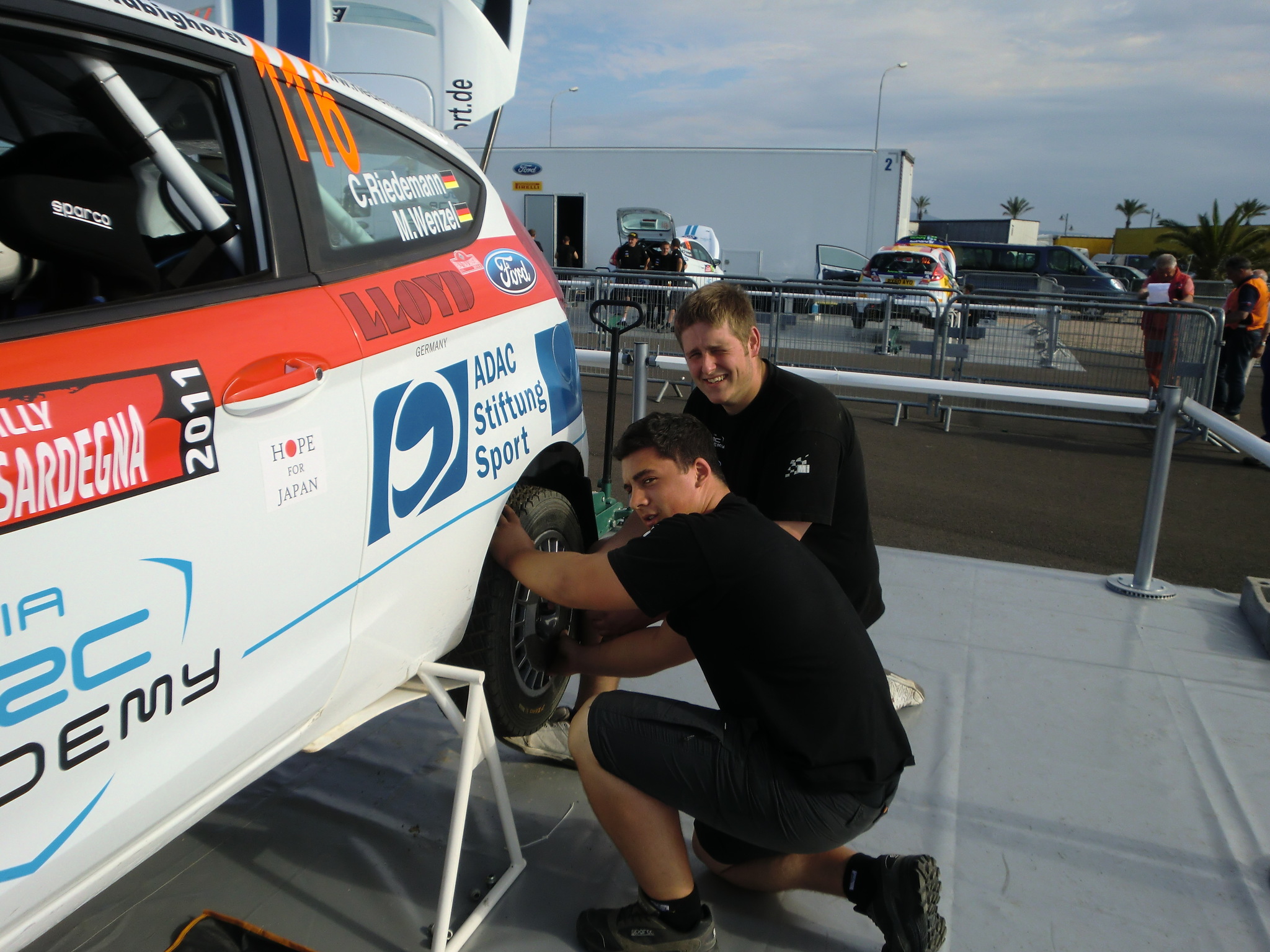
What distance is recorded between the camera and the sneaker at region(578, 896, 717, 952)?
80.9 inches

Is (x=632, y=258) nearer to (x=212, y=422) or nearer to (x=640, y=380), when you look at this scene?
(x=640, y=380)

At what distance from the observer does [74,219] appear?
147 cm

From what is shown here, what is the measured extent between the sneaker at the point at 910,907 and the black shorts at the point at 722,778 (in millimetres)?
136

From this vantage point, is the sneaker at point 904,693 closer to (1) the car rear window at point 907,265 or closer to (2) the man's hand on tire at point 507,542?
(2) the man's hand on tire at point 507,542

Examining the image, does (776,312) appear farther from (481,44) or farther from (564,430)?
(564,430)

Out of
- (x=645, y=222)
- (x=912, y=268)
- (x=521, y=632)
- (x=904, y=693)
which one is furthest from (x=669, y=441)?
(x=645, y=222)

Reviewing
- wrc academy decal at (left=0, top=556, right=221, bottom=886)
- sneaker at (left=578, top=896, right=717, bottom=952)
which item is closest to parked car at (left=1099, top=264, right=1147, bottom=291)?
sneaker at (left=578, top=896, right=717, bottom=952)

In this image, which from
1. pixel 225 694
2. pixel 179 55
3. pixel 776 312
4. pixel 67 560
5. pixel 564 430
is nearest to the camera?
pixel 67 560

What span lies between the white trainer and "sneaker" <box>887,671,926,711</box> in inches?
43.5

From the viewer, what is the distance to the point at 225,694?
1.45 metres

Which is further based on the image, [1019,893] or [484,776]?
[484,776]

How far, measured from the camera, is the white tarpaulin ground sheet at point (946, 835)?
2.16 metres

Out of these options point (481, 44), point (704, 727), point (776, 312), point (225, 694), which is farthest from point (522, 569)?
point (776, 312)

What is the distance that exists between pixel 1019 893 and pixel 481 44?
319 centimetres
